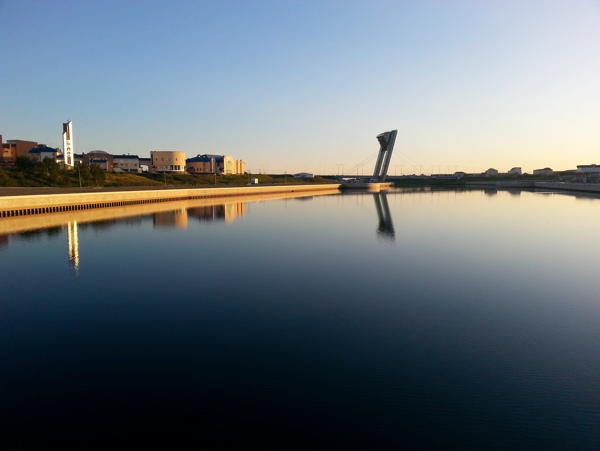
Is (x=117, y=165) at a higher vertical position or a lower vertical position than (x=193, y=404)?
higher

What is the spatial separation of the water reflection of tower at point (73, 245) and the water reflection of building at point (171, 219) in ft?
20.9

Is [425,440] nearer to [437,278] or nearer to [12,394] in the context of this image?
[12,394]

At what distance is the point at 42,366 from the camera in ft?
29.3

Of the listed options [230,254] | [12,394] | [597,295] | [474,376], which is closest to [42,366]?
[12,394]

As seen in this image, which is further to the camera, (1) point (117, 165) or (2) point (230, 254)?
(1) point (117, 165)

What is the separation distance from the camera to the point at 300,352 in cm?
962

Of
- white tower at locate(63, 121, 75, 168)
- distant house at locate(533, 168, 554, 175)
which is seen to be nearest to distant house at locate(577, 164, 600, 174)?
distant house at locate(533, 168, 554, 175)

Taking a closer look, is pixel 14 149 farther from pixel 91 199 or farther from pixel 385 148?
pixel 385 148

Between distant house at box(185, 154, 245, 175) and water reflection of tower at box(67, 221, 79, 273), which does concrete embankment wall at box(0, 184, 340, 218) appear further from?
distant house at box(185, 154, 245, 175)

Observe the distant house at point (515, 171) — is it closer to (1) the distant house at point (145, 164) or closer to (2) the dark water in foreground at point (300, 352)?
(1) the distant house at point (145, 164)

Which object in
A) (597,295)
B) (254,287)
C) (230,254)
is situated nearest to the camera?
(597,295)

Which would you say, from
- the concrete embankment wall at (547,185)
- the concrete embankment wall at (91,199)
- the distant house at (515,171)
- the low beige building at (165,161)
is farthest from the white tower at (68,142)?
the distant house at (515,171)

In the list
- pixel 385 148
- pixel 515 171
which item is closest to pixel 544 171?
pixel 515 171

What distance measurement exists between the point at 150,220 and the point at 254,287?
83.2 ft
